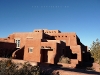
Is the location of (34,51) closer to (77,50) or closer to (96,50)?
(77,50)

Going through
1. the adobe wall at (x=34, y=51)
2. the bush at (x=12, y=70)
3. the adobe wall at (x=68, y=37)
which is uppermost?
the adobe wall at (x=68, y=37)

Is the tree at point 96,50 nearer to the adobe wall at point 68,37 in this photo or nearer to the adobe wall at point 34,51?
the adobe wall at point 34,51

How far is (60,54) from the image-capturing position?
1006 inches

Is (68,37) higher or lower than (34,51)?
higher

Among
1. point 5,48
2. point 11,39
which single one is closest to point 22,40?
point 11,39

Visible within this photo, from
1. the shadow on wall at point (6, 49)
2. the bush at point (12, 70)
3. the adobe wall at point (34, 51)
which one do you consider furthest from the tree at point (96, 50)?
the shadow on wall at point (6, 49)

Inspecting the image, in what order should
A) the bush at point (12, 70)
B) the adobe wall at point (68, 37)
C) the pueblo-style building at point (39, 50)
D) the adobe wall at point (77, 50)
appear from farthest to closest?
the adobe wall at point (68, 37) < the adobe wall at point (77, 50) < the pueblo-style building at point (39, 50) < the bush at point (12, 70)

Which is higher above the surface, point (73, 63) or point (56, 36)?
point (56, 36)

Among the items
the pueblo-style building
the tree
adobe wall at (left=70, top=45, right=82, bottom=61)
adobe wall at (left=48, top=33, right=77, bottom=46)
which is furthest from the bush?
adobe wall at (left=48, top=33, right=77, bottom=46)

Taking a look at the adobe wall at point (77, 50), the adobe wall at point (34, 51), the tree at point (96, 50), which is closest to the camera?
the tree at point (96, 50)

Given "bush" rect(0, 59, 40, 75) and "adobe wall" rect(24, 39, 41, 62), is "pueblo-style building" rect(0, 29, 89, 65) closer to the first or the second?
"adobe wall" rect(24, 39, 41, 62)

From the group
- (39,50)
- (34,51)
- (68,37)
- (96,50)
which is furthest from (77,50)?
(96,50)

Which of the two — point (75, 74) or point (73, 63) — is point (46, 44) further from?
point (75, 74)

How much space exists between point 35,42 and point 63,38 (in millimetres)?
9564
